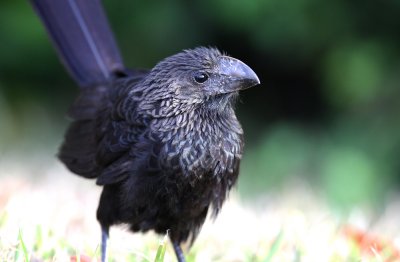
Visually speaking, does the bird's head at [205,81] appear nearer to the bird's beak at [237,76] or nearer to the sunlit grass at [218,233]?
the bird's beak at [237,76]

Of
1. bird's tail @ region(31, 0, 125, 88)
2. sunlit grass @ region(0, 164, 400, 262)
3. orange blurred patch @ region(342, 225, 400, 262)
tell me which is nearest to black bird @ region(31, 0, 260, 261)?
sunlit grass @ region(0, 164, 400, 262)

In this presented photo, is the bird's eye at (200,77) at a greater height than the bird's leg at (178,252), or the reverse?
the bird's eye at (200,77)

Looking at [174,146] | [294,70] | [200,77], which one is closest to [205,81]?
[200,77]

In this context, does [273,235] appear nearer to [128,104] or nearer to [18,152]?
[128,104]

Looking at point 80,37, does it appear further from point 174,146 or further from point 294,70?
point 294,70

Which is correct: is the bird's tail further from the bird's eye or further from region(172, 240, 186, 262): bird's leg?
region(172, 240, 186, 262): bird's leg

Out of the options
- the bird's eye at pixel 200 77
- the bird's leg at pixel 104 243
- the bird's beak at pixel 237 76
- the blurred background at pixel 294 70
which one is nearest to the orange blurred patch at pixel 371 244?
the bird's beak at pixel 237 76
